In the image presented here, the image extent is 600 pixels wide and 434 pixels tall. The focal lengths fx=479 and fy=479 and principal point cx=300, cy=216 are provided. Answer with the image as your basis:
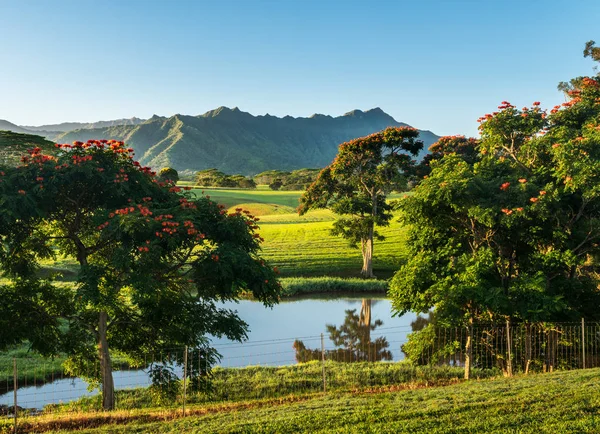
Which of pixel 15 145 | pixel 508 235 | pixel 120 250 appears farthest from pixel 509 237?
pixel 15 145

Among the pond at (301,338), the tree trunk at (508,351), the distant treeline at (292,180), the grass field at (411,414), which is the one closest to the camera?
the grass field at (411,414)

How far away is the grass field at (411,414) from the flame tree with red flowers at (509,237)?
3.11 metres

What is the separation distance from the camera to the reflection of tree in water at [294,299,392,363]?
733 inches

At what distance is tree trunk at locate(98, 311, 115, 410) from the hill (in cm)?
512

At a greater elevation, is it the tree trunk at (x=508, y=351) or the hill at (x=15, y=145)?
the hill at (x=15, y=145)

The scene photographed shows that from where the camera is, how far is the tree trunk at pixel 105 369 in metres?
11.4

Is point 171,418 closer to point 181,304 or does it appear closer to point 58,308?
point 181,304

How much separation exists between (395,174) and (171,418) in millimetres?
26890

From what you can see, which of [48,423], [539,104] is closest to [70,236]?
[48,423]

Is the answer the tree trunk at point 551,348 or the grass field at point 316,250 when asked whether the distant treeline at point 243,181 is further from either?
the tree trunk at point 551,348

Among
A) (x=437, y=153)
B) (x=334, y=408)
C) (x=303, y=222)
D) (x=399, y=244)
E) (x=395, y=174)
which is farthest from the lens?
(x=303, y=222)

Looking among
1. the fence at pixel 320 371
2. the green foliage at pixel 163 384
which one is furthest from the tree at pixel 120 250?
the fence at pixel 320 371

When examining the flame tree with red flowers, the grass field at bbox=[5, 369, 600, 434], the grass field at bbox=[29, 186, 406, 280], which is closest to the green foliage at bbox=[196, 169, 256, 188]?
the grass field at bbox=[29, 186, 406, 280]

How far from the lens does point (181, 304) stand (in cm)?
1155
